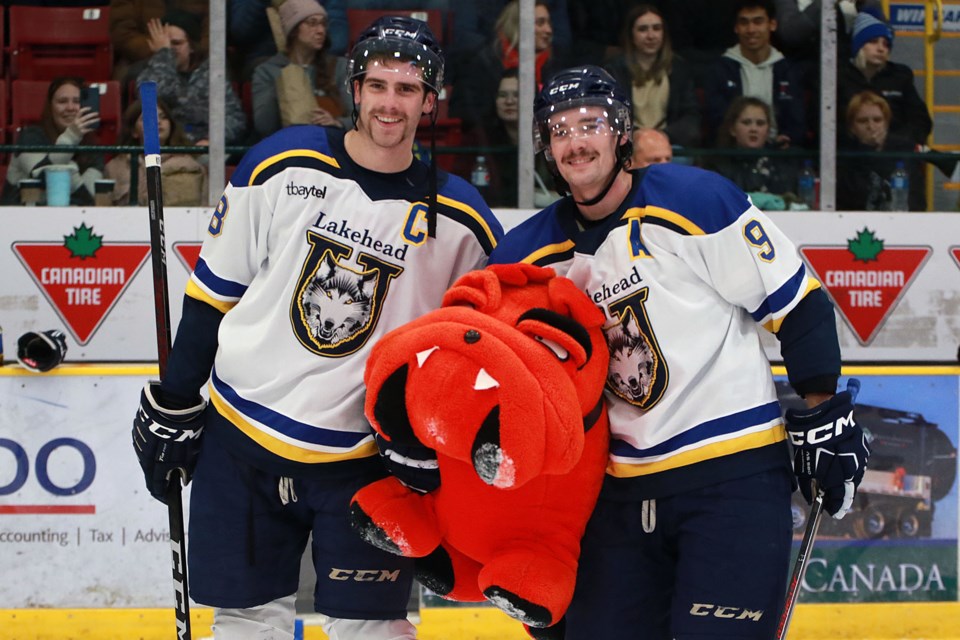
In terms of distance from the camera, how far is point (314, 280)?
2.09m

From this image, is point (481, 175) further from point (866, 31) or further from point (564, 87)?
point (564, 87)

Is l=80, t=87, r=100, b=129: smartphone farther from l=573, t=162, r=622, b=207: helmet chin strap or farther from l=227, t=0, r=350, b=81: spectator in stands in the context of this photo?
l=573, t=162, r=622, b=207: helmet chin strap

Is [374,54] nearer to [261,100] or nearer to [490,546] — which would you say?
[490,546]

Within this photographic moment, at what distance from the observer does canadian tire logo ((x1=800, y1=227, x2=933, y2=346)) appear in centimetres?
414

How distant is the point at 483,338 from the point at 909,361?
2785 millimetres

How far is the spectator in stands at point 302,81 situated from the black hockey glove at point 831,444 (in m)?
2.61

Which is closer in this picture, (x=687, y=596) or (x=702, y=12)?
(x=687, y=596)

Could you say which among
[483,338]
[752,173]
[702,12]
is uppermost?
[702,12]

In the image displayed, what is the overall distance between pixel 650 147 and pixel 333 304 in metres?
2.27

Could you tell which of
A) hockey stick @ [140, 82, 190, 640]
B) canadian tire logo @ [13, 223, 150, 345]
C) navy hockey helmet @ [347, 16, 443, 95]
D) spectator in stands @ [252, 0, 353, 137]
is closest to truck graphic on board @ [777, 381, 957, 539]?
navy hockey helmet @ [347, 16, 443, 95]

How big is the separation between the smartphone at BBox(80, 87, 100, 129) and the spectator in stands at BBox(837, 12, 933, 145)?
8.74ft

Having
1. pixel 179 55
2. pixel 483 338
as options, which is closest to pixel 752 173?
pixel 179 55

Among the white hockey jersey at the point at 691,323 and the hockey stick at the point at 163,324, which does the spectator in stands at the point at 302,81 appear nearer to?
the hockey stick at the point at 163,324

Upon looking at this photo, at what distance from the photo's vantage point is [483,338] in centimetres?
173
